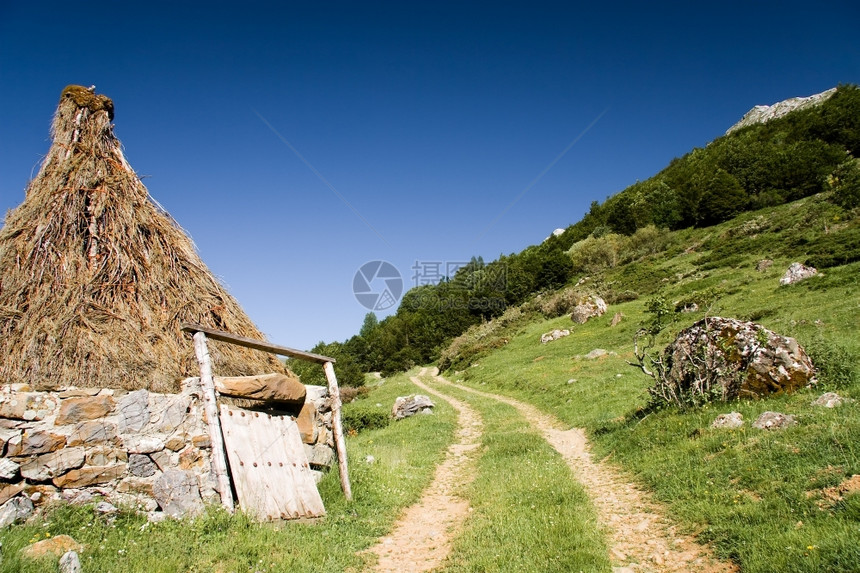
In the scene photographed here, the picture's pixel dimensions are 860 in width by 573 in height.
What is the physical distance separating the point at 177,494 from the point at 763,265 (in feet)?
145

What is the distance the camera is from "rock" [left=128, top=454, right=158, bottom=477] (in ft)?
22.2

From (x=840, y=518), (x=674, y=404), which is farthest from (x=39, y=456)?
(x=674, y=404)

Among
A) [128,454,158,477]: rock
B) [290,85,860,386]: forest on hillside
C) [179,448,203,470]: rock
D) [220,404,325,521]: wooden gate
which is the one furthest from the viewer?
[290,85,860,386]: forest on hillside

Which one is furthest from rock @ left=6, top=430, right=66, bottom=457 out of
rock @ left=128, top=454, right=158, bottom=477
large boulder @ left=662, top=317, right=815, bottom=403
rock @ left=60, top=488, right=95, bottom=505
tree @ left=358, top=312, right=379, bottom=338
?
tree @ left=358, top=312, right=379, bottom=338

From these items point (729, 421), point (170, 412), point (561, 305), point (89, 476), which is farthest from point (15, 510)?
point (561, 305)

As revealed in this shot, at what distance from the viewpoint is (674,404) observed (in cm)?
1185

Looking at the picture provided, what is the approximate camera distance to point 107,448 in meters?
6.63

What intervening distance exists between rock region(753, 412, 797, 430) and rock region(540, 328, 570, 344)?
101ft

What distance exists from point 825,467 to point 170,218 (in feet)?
43.2

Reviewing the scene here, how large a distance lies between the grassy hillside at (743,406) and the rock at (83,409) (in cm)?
898

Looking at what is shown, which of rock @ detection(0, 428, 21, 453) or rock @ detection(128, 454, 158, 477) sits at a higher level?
rock @ detection(0, 428, 21, 453)

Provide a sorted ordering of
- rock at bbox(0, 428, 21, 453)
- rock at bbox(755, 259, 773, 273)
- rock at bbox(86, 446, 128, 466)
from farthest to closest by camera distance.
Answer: rock at bbox(755, 259, 773, 273)
rock at bbox(86, 446, 128, 466)
rock at bbox(0, 428, 21, 453)

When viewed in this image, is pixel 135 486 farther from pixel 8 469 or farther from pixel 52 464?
pixel 8 469

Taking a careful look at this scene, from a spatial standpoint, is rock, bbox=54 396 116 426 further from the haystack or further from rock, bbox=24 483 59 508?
rock, bbox=24 483 59 508
